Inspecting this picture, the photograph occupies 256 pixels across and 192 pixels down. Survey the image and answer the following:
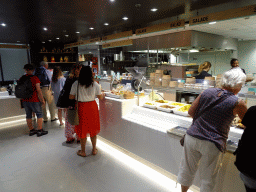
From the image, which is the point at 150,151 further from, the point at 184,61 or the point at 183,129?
the point at 184,61

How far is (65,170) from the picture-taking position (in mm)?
2850

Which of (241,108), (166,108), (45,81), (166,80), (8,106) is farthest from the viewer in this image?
(8,106)

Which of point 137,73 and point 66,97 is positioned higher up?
point 137,73

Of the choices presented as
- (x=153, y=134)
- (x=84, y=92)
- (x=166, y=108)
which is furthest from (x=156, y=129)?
(x=84, y=92)

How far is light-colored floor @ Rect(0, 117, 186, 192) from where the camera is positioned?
2.46 meters

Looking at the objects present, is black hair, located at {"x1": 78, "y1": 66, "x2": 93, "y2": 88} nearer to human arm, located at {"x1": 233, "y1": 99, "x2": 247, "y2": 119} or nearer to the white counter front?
human arm, located at {"x1": 233, "y1": 99, "x2": 247, "y2": 119}

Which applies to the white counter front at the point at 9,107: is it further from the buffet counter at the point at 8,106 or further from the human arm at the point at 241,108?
the human arm at the point at 241,108

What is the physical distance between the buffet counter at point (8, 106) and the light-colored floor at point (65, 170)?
1.63 meters

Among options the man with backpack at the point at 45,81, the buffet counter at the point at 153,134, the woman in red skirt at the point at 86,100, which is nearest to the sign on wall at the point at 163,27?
the buffet counter at the point at 153,134

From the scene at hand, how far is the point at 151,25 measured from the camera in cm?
519

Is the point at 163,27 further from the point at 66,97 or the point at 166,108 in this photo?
the point at 66,97

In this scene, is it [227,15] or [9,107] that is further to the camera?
[9,107]

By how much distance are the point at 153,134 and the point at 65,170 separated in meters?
1.53

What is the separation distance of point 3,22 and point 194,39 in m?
6.08
